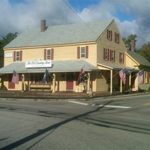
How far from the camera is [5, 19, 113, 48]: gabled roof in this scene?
24.9m

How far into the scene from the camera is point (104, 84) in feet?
80.3

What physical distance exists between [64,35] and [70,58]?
3841mm

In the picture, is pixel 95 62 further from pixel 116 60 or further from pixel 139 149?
pixel 139 149

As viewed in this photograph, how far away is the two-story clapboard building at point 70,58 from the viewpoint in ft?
76.3

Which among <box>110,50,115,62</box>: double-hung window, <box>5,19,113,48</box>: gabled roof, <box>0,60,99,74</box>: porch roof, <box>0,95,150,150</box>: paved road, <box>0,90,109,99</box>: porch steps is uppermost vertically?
<box>5,19,113,48</box>: gabled roof

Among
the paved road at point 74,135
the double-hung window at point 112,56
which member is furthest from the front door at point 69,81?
the paved road at point 74,135

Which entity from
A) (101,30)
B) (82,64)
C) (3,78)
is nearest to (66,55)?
(82,64)

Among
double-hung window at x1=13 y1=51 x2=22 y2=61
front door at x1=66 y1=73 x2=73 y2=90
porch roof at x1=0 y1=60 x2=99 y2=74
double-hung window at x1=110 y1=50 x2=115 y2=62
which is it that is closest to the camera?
porch roof at x1=0 y1=60 x2=99 y2=74

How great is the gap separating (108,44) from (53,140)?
20.8m

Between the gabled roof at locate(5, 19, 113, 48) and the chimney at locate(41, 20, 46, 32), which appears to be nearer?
the gabled roof at locate(5, 19, 113, 48)

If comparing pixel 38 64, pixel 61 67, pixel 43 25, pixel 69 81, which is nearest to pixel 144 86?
pixel 69 81

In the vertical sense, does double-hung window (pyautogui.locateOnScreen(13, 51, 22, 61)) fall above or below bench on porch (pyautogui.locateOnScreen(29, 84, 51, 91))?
above

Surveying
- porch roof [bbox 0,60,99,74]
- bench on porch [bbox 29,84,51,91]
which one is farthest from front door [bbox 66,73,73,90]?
bench on porch [bbox 29,84,51,91]

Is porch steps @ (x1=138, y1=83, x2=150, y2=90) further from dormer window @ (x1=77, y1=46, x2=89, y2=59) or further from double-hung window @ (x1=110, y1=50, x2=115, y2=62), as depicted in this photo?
dormer window @ (x1=77, y1=46, x2=89, y2=59)
